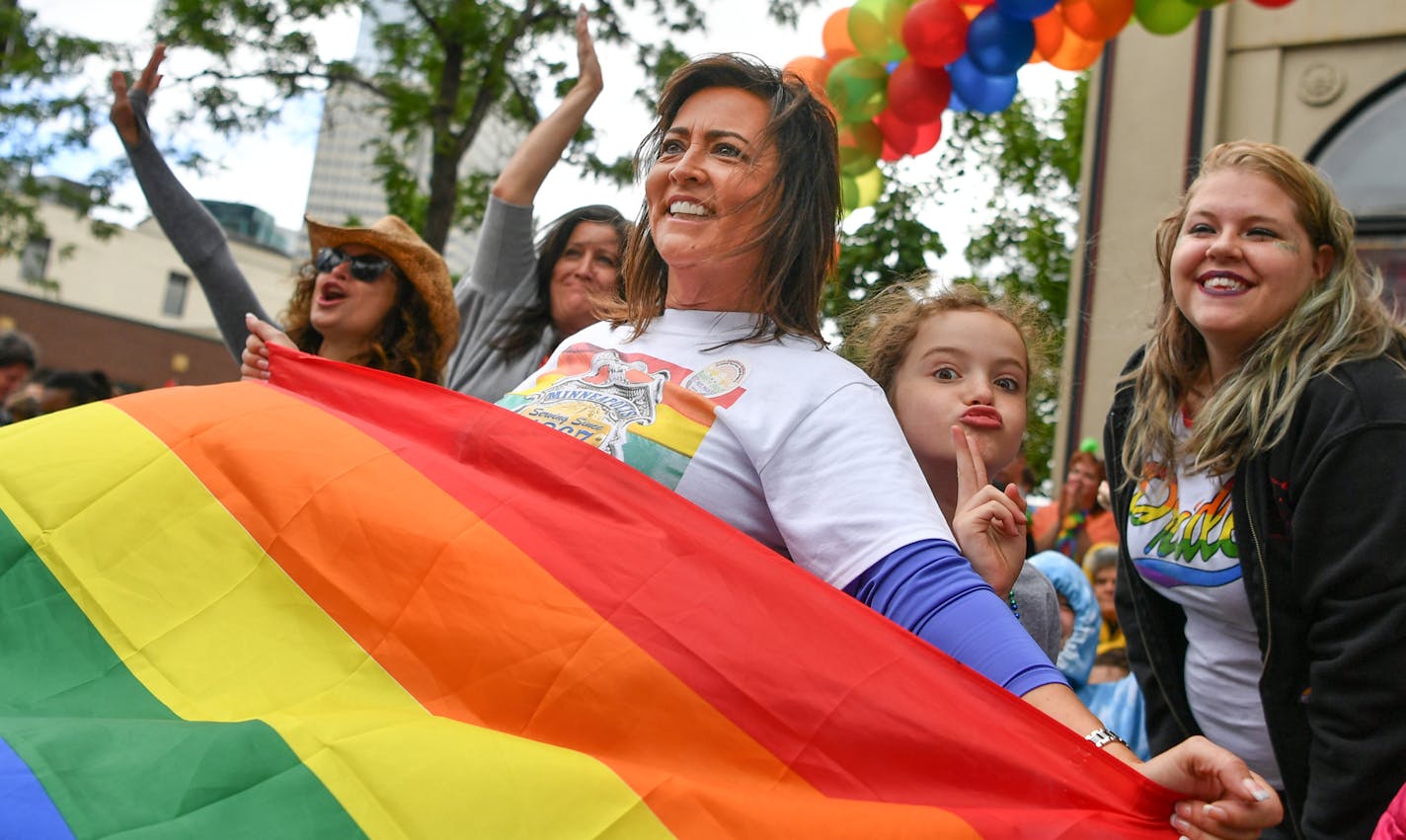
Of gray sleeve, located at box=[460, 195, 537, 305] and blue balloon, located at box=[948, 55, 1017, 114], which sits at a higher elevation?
blue balloon, located at box=[948, 55, 1017, 114]

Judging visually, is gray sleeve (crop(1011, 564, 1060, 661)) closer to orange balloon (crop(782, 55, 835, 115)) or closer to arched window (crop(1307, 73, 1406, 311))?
orange balloon (crop(782, 55, 835, 115))

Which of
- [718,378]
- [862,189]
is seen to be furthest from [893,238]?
[718,378]

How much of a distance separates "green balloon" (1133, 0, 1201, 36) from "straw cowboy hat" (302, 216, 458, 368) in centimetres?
321

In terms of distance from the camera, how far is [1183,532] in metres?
2.36

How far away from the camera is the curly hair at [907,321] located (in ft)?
7.67

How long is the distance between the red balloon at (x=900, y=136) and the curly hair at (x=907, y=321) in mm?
2634

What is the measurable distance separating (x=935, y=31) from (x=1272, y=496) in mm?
3117

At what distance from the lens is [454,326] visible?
3.33 m

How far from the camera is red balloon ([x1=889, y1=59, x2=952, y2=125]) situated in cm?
496

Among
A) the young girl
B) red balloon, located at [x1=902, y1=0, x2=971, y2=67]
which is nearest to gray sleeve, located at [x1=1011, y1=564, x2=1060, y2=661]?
the young girl

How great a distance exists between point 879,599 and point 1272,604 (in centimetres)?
93

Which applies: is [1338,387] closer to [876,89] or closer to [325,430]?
[325,430]

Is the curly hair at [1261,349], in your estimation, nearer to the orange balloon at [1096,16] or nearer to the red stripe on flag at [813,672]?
the red stripe on flag at [813,672]

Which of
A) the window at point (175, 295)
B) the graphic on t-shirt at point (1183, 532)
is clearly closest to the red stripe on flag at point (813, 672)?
the graphic on t-shirt at point (1183, 532)
